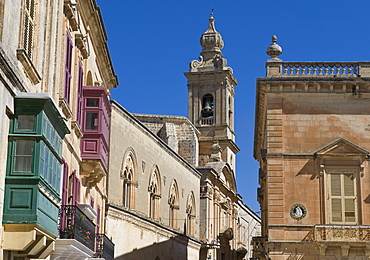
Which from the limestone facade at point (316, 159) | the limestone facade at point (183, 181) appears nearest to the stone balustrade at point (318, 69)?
the limestone facade at point (316, 159)

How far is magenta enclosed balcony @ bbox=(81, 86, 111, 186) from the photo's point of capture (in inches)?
782

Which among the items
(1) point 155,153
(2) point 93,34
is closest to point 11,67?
→ (2) point 93,34

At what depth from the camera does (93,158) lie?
1981cm

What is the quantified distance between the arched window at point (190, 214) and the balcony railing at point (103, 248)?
696 inches

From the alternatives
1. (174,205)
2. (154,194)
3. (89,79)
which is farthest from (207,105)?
(89,79)

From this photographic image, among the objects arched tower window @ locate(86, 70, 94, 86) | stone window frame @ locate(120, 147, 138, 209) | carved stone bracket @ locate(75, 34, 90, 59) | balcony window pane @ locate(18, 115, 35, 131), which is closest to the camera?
balcony window pane @ locate(18, 115, 35, 131)

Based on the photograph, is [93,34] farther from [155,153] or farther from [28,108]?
[155,153]

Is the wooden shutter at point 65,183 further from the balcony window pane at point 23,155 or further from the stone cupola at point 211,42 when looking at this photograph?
the stone cupola at point 211,42

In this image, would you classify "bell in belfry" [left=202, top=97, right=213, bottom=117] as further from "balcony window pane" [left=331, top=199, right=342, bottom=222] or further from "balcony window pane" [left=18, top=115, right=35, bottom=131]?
"balcony window pane" [left=18, top=115, right=35, bottom=131]

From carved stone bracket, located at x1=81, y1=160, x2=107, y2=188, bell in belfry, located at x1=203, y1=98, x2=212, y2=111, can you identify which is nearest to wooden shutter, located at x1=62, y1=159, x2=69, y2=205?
carved stone bracket, located at x1=81, y1=160, x2=107, y2=188

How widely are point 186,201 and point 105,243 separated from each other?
715 inches

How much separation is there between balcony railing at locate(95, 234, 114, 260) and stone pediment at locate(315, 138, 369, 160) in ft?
27.8

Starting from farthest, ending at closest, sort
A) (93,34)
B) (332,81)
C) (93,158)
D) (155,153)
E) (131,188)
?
(155,153)
(131,188)
(332,81)
(93,34)
(93,158)

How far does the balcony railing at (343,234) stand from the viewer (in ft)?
85.0
